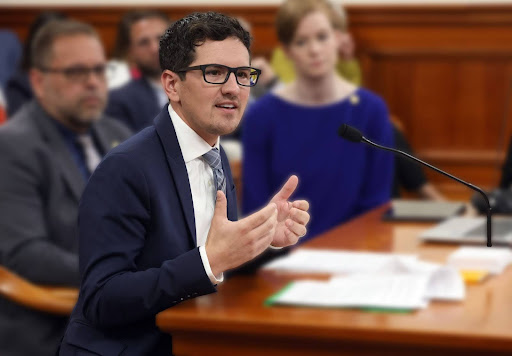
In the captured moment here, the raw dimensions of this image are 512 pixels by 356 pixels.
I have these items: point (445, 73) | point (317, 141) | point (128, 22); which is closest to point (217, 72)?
point (317, 141)

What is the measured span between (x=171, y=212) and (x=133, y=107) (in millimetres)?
2712

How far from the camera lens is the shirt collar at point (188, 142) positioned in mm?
1483

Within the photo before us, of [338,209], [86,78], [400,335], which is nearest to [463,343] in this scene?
[400,335]

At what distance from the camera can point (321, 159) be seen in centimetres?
313

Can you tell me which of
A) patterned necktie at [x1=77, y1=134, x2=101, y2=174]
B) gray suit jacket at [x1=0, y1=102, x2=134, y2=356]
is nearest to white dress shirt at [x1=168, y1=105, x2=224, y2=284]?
gray suit jacket at [x1=0, y1=102, x2=134, y2=356]

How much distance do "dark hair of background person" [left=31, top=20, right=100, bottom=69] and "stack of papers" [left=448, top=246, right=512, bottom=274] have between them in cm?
138

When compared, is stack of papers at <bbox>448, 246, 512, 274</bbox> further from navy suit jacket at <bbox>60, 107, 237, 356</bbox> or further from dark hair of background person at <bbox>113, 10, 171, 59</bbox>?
dark hair of background person at <bbox>113, 10, 171, 59</bbox>

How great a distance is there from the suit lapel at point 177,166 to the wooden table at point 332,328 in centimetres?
27

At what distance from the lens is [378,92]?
5988 mm

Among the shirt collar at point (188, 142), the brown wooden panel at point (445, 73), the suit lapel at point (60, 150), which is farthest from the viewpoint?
the brown wooden panel at point (445, 73)

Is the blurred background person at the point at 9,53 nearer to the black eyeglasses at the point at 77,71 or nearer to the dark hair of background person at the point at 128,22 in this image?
the dark hair of background person at the point at 128,22

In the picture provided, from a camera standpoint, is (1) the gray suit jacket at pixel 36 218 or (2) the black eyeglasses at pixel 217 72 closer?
(2) the black eyeglasses at pixel 217 72

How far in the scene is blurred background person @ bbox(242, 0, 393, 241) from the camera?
10.2ft

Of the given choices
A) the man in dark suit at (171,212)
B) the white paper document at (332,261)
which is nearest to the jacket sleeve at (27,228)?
the white paper document at (332,261)
